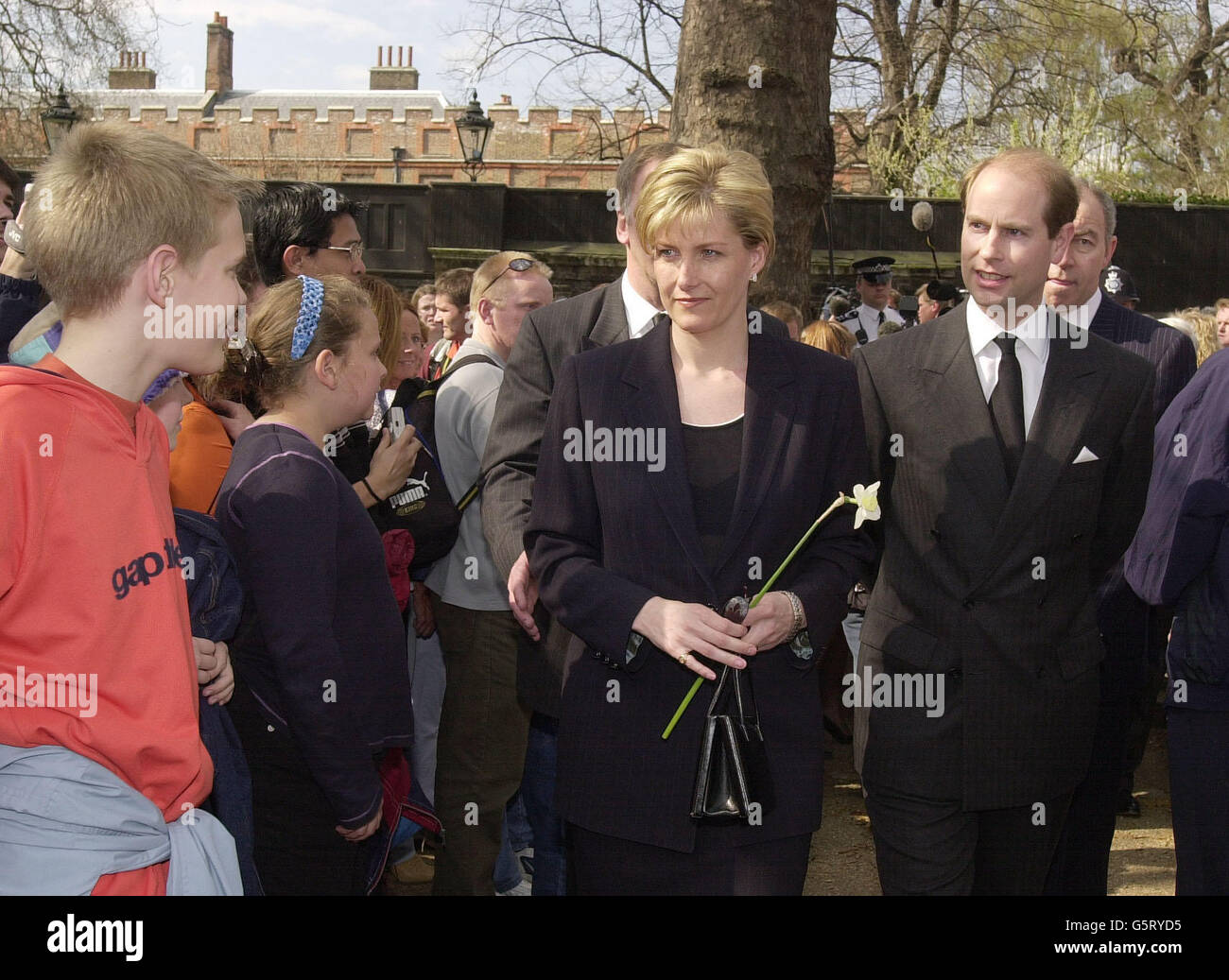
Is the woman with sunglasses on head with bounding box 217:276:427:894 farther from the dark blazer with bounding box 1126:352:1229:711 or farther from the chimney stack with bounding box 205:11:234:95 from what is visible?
the chimney stack with bounding box 205:11:234:95

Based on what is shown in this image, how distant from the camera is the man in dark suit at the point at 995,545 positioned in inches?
124

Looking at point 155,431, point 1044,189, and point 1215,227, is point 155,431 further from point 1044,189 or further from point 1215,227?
→ point 1215,227

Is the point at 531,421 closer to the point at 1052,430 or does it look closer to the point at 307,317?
the point at 307,317

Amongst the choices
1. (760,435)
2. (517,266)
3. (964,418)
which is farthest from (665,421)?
(517,266)

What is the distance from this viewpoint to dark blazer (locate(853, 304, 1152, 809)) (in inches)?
124

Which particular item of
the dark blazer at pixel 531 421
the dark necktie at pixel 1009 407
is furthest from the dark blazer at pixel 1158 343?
the dark blazer at pixel 531 421

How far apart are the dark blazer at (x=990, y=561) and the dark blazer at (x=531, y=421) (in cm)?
57

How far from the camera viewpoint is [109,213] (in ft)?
7.22

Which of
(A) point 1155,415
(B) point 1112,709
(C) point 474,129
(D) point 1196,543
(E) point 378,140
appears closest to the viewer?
(D) point 1196,543

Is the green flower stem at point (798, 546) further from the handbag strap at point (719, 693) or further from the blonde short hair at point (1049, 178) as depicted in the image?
the blonde short hair at point (1049, 178)

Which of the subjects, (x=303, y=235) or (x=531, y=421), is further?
(x=303, y=235)

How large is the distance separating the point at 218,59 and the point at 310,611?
6965 cm
